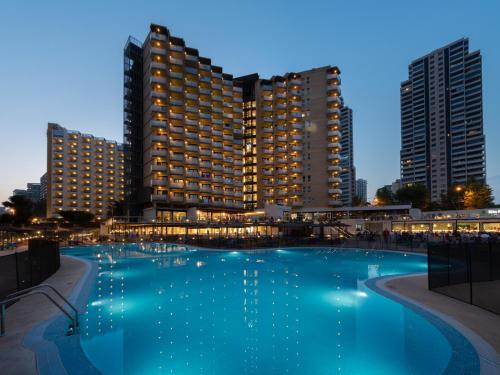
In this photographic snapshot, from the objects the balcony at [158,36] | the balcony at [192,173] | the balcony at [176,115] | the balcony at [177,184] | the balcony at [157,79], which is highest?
the balcony at [158,36]

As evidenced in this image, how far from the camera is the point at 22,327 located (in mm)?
7914

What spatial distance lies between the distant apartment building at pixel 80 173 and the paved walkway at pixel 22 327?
11558cm

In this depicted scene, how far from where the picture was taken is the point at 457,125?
143 metres

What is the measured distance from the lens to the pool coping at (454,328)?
5.88 metres

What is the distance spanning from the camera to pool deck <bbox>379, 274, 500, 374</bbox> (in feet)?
20.3

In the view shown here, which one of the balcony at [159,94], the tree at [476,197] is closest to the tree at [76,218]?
the balcony at [159,94]

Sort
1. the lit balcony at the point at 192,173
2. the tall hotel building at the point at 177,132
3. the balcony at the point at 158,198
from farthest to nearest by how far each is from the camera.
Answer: the lit balcony at the point at 192,173 → the tall hotel building at the point at 177,132 → the balcony at the point at 158,198

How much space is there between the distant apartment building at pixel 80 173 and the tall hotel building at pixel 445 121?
475 ft

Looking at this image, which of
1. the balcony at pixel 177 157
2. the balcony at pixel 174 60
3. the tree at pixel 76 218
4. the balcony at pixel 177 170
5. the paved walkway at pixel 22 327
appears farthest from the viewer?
the tree at pixel 76 218

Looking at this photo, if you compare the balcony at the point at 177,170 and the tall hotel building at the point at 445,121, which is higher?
the tall hotel building at the point at 445,121

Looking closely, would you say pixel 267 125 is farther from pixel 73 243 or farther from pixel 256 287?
pixel 256 287

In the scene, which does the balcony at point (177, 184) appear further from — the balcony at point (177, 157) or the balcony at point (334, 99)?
the balcony at point (334, 99)

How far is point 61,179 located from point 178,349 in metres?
131

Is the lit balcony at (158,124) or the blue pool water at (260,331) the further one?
the lit balcony at (158,124)
